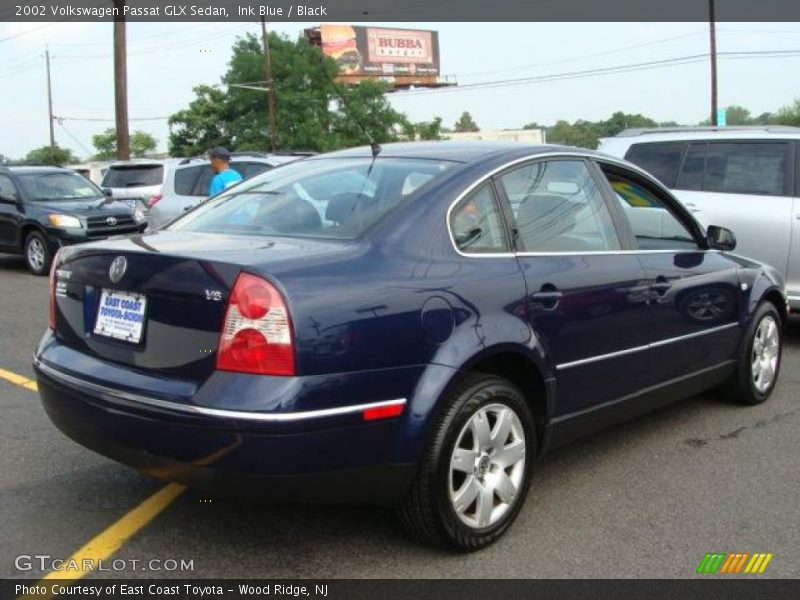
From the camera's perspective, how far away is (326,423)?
2.82 metres

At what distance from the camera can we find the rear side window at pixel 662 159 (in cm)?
775

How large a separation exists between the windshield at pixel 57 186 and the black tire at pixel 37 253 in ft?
2.34

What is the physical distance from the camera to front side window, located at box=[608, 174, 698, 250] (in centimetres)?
436

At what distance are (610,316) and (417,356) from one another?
4.10 ft

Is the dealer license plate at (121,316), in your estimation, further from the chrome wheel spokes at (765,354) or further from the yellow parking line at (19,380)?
the chrome wheel spokes at (765,354)

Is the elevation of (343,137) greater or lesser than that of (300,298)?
greater

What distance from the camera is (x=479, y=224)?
3512mm

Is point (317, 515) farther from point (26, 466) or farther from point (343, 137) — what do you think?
point (343, 137)

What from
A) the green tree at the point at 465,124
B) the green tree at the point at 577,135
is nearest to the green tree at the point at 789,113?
the green tree at the point at 577,135

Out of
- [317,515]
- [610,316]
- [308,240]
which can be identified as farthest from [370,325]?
[610,316]

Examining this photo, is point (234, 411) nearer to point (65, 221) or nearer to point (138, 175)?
point (65, 221)

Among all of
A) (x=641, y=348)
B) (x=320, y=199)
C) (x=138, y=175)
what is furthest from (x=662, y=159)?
(x=138, y=175)

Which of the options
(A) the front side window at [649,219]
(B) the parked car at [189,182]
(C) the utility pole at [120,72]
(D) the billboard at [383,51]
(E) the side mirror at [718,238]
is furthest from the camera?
(D) the billboard at [383,51]

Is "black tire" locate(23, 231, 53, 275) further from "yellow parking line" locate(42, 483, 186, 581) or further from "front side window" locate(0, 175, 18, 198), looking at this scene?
"yellow parking line" locate(42, 483, 186, 581)
